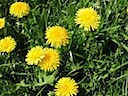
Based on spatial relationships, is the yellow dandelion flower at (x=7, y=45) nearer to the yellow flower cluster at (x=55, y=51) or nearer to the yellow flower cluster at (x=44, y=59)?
the yellow flower cluster at (x=55, y=51)

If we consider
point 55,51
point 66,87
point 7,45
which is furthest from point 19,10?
point 66,87

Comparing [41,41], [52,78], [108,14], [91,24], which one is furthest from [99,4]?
[52,78]

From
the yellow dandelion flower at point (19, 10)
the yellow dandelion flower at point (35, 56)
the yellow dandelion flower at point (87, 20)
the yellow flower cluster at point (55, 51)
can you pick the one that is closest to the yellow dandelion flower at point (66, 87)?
the yellow flower cluster at point (55, 51)

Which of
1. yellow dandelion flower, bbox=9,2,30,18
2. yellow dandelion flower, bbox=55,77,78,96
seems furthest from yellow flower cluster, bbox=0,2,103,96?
yellow dandelion flower, bbox=9,2,30,18

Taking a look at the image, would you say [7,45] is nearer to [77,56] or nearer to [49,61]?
[49,61]

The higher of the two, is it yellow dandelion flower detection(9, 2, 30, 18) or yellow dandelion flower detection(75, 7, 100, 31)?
yellow dandelion flower detection(9, 2, 30, 18)

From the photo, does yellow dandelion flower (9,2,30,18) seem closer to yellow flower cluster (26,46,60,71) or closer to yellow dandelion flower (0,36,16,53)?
yellow dandelion flower (0,36,16,53)

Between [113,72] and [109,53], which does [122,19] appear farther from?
[113,72]
